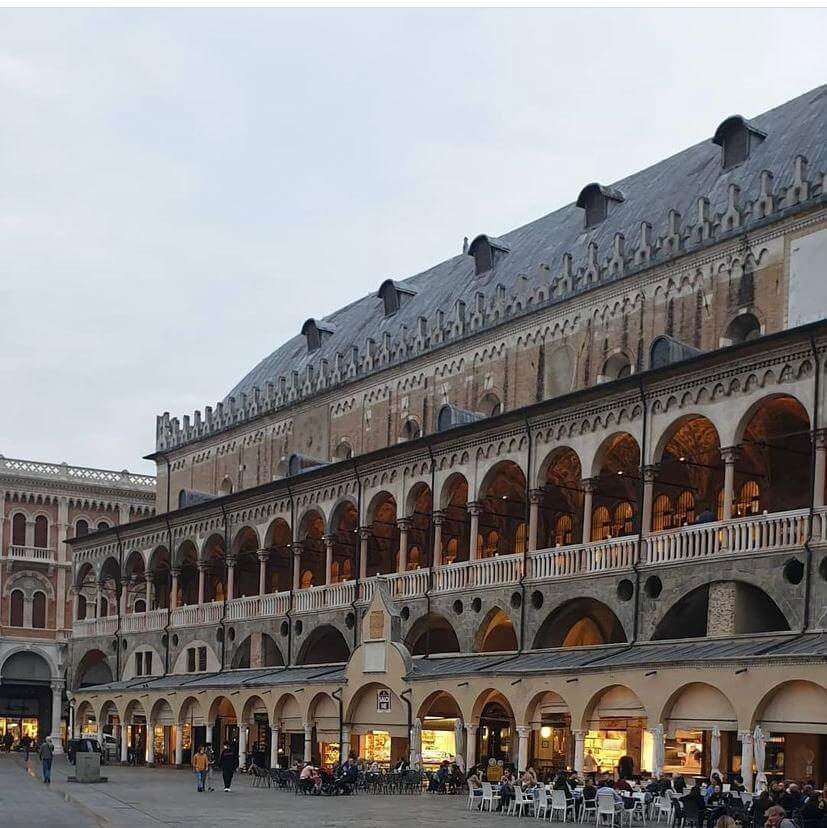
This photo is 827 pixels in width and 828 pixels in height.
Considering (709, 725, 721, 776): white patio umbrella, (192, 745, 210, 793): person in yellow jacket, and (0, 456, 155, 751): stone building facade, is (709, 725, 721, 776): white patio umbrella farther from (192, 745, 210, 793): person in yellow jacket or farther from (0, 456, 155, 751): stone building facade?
(0, 456, 155, 751): stone building facade

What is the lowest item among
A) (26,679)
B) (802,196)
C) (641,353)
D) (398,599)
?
(26,679)

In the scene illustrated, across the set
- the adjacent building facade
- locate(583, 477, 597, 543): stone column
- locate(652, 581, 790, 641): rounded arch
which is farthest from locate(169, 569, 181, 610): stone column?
locate(652, 581, 790, 641): rounded arch

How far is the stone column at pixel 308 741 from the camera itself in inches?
1954

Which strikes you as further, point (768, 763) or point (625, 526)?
point (625, 526)

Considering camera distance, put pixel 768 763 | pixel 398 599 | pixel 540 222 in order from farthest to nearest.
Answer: pixel 540 222 → pixel 398 599 → pixel 768 763

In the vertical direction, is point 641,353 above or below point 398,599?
above

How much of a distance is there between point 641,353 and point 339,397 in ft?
61.5

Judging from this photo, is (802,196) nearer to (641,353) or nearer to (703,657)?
(641,353)

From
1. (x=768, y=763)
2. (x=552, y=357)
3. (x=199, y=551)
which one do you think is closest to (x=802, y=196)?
(x=552, y=357)

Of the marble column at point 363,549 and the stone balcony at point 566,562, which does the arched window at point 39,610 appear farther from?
the marble column at point 363,549

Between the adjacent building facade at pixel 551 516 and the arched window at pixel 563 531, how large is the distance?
8cm

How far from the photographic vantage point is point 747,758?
32438 millimetres

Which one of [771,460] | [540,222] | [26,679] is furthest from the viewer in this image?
[26,679]

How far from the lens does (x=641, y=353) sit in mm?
46000
